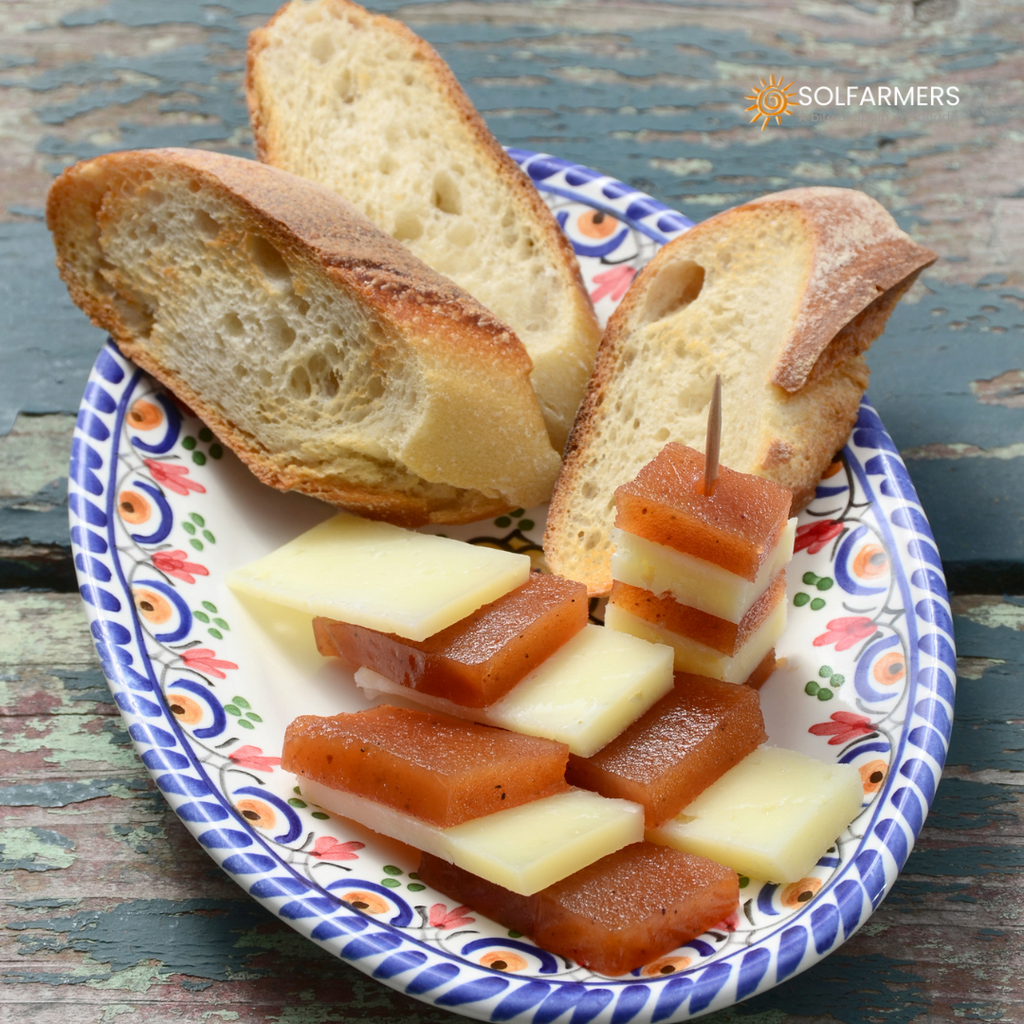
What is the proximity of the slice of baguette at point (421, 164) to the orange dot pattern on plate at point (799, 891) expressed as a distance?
3.65ft

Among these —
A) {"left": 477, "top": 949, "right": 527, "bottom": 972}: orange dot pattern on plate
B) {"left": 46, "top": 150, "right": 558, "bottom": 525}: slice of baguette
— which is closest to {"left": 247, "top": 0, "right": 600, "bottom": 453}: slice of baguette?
{"left": 46, "top": 150, "right": 558, "bottom": 525}: slice of baguette

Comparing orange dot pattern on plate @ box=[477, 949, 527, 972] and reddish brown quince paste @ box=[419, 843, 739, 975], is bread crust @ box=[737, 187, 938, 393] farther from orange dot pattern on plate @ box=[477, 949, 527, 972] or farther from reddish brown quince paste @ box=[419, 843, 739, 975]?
orange dot pattern on plate @ box=[477, 949, 527, 972]

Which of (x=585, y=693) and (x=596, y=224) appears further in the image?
(x=596, y=224)

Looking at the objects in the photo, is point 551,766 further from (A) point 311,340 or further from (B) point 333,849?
(A) point 311,340

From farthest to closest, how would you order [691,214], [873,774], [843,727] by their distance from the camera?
[691,214], [843,727], [873,774]

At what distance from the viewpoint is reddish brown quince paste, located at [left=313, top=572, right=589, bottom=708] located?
1.75m

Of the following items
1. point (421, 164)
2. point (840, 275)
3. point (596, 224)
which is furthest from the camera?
point (596, 224)

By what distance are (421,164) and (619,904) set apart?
68.7 inches

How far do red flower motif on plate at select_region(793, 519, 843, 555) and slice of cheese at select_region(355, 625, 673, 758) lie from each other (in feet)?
1.60

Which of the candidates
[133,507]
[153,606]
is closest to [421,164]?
[133,507]

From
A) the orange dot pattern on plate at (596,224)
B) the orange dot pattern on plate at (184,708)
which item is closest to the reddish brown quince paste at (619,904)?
the orange dot pattern on plate at (184,708)

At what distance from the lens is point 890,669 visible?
6.24ft

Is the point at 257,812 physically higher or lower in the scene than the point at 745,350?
lower

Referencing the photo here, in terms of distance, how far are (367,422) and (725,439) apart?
2.25 ft
